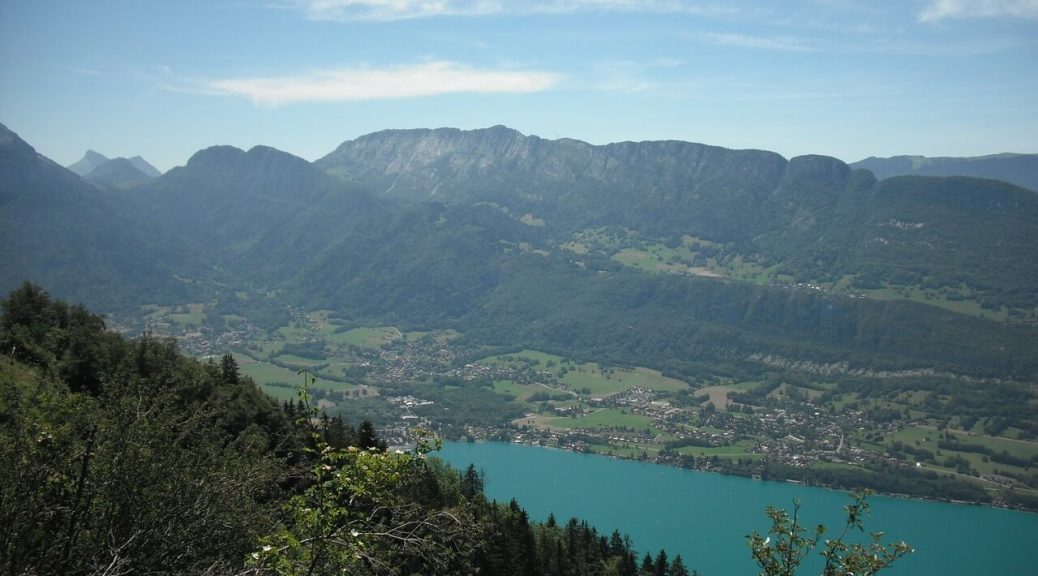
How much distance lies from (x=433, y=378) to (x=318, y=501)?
260 ft

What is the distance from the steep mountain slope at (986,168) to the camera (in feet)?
581

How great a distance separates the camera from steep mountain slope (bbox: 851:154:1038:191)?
177 m

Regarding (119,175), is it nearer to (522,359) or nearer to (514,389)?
(522,359)

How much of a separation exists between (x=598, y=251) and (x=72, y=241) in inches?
3245

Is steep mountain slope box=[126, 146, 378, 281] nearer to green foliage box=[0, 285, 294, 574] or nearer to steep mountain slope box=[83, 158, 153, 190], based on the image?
steep mountain slope box=[83, 158, 153, 190]

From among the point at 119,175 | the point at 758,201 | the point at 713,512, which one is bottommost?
the point at 713,512

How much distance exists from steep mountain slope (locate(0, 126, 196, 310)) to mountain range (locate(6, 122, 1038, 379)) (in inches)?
15.1

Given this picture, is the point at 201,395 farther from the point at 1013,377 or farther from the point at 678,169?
the point at 678,169

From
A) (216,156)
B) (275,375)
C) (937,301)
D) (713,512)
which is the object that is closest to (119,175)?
(216,156)

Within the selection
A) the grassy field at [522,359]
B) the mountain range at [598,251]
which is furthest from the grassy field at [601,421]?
the grassy field at [522,359]

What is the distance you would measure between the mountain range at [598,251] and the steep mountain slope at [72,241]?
38 cm

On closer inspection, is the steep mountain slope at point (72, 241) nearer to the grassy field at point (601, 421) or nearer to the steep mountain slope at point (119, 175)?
the steep mountain slope at point (119, 175)

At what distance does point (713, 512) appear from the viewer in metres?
48.9

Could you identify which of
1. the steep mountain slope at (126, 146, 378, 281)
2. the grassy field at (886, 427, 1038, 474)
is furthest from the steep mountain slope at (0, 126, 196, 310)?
the grassy field at (886, 427, 1038, 474)
